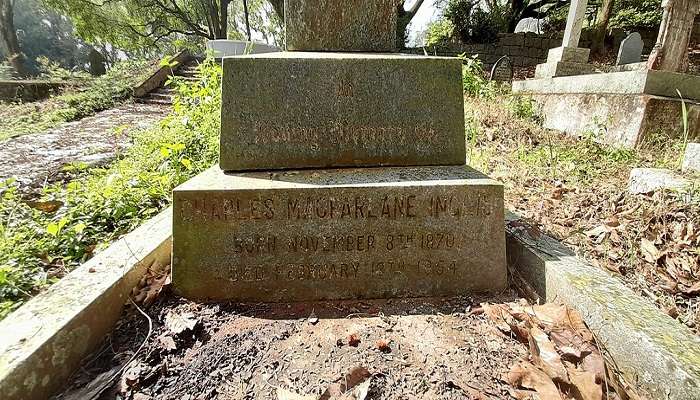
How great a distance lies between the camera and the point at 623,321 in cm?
131

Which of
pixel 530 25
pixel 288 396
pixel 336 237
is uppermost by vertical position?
pixel 530 25

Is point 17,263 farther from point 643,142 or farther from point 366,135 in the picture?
point 643,142

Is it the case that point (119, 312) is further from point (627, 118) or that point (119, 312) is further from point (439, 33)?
point (439, 33)

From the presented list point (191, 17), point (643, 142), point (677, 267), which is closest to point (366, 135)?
point (677, 267)

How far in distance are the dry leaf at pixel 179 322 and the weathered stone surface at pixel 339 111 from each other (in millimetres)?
746

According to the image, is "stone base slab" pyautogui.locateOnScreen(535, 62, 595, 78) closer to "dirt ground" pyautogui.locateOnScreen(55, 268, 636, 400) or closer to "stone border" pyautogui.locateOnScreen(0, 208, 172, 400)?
"dirt ground" pyautogui.locateOnScreen(55, 268, 636, 400)

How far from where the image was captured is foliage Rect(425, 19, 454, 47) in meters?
15.0

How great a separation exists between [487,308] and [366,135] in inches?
41.2

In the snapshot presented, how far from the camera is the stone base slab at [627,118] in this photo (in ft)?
12.9

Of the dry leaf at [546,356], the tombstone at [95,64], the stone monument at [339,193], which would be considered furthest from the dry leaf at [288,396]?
the tombstone at [95,64]

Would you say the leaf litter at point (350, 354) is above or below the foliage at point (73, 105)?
below

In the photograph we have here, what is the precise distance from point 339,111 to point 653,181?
2383mm

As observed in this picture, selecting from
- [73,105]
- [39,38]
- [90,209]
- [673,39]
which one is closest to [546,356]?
[90,209]

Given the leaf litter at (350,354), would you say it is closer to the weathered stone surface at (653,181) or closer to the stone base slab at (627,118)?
the weathered stone surface at (653,181)
